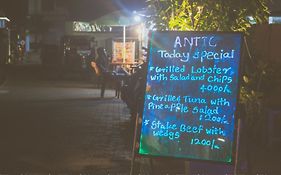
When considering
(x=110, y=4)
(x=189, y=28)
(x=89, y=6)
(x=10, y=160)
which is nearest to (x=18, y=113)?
(x=10, y=160)

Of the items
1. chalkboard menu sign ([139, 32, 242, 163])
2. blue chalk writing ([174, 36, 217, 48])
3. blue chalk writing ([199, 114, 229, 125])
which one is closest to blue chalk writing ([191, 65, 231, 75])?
chalkboard menu sign ([139, 32, 242, 163])

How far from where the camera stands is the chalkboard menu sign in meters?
6.45

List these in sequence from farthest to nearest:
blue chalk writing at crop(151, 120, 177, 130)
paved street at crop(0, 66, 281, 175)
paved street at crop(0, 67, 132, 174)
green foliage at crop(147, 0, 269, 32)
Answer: paved street at crop(0, 67, 132, 174) < paved street at crop(0, 66, 281, 175) < green foliage at crop(147, 0, 269, 32) < blue chalk writing at crop(151, 120, 177, 130)

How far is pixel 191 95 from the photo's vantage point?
21.7ft

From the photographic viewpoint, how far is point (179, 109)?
21.8ft

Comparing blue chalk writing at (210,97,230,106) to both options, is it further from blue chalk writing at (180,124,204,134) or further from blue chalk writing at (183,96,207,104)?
blue chalk writing at (180,124,204,134)

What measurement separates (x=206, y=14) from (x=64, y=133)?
562 cm

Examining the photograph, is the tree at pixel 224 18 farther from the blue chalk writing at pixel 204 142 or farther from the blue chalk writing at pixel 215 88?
the blue chalk writing at pixel 204 142

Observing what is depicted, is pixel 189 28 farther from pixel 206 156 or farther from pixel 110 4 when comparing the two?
pixel 110 4

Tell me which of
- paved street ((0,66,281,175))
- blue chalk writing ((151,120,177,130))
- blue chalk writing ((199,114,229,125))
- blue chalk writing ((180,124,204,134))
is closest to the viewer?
blue chalk writing ((199,114,229,125))

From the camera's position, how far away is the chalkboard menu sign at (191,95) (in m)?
6.45

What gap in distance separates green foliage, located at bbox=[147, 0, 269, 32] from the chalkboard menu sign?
2.07 ft

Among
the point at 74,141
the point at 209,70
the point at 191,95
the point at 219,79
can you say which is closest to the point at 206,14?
the point at 209,70

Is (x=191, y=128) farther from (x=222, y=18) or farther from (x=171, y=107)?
(x=222, y=18)
